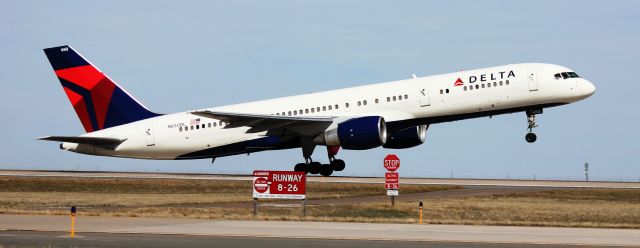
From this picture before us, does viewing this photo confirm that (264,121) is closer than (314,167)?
Yes

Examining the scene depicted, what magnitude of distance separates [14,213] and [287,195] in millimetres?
9681

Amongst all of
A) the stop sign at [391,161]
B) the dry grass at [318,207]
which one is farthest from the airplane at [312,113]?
the stop sign at [391,161]

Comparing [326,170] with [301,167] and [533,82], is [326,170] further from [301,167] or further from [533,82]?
[533,82]

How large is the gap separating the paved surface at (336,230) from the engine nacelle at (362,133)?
62.5ft

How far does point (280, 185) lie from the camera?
117 feet

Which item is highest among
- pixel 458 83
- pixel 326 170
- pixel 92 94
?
pixel 92 94

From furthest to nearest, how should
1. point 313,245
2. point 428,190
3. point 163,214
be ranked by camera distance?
point 428,190 < point 163,214 < point 313,245

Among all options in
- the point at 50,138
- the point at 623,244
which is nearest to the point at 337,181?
the point at 50,138

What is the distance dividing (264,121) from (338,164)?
19.7ft

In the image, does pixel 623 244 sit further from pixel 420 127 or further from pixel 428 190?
pixel 420 127

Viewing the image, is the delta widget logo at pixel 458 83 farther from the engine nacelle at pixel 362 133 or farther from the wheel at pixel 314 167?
the wheel at pixel 314 167

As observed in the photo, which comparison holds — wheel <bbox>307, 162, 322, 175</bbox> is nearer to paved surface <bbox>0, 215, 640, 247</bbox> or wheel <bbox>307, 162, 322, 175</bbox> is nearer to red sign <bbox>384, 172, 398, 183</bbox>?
red sign <bbox>384, 172, 398, 183</bbox>

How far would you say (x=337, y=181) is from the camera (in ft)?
177

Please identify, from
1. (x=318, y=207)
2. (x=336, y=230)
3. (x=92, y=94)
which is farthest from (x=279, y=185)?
(x=92, y=94)
